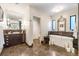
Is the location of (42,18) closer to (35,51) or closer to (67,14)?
(67,14)

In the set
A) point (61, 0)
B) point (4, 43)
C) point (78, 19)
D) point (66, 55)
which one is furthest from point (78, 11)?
point (4, 43)

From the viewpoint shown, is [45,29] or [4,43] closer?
[4,43]

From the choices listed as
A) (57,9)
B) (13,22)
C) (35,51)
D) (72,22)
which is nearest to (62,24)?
(72,22)

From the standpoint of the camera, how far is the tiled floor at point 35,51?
187 centimetres

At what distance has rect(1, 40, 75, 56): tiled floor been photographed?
1870mm

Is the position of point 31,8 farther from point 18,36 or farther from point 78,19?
point 78,19

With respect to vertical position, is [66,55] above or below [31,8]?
below

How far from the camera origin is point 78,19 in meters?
1.89

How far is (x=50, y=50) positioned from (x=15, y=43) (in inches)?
26.3

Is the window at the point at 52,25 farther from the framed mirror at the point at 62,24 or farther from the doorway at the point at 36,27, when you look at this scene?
the doorway at the point at 36,27

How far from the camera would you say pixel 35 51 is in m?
1.91

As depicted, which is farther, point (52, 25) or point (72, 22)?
point (52, 25)

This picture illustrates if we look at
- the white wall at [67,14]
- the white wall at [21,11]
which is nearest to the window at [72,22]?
the white wall at [67,14]

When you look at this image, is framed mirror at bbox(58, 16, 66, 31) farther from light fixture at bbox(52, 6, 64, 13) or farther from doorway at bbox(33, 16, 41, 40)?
doorway at bbox(33, 16, 41, 40)
